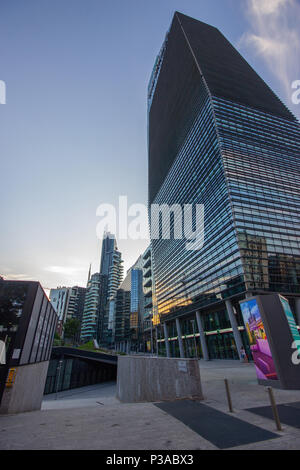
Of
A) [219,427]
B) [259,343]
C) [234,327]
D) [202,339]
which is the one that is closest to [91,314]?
[202,339]

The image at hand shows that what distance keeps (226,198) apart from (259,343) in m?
30.5

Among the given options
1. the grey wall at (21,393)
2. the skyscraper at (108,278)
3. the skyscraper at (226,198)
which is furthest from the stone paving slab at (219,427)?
the skyscraper at (108,278)

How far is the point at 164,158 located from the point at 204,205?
39.1 metres

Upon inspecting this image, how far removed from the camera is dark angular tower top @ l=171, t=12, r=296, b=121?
5538cm

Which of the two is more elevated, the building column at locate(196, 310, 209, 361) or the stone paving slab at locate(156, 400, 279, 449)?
the building column at locate(196, 310, 209, 361)

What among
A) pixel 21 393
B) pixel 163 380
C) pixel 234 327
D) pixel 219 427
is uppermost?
pixel 234 327

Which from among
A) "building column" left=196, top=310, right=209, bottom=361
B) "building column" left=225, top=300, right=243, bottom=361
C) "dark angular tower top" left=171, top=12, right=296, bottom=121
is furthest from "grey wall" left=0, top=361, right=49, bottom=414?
"dark angular tower top" left=171, top=12, right=296, bottom=121

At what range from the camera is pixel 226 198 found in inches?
1506

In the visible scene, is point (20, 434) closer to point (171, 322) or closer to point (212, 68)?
point (171, 322)

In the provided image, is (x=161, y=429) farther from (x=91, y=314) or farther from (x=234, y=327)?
(x=91, y=314)

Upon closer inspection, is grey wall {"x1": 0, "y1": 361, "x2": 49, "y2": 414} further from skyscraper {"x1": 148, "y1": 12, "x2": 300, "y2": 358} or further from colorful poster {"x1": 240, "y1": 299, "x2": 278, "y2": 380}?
skyscraper {"x1": 148, "y1": 12, "x2": 300, "y2": 358}

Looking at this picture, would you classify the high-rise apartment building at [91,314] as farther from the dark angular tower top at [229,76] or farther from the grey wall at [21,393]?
the grey wall at [21,393]

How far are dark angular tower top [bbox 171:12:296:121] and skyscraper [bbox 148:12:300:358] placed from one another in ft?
1.51

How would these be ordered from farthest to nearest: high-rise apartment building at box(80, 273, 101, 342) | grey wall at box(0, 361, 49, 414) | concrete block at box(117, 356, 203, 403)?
high-rise apartment building at box(80, 273, 101, 342) < concrete block at box(117, 356, 203, 403) < grey wall at box(0, 361, 49, 414)
